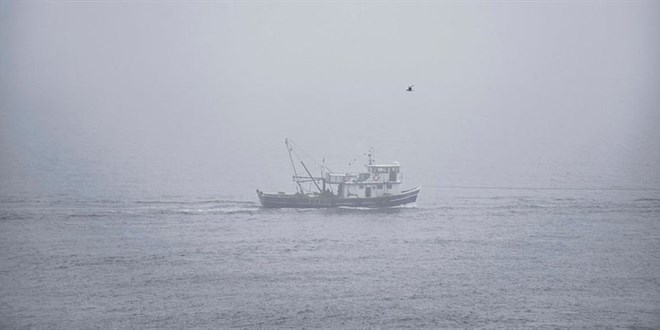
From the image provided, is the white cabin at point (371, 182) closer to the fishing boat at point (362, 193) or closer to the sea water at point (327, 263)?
the fishing boat at point (362, 193)

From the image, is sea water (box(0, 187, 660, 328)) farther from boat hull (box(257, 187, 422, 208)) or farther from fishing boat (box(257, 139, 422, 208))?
fishing boat (box(257, 139, 422, 208))

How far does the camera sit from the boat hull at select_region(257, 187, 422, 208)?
329 feet

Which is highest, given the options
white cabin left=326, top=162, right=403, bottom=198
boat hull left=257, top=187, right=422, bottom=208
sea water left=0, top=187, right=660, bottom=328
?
white cabin left=326, top=162, right=403, bottom=198

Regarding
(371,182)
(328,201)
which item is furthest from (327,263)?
(371,182)

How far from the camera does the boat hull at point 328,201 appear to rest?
100375 mm

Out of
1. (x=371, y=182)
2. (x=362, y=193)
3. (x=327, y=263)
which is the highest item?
(x=371, y=182)

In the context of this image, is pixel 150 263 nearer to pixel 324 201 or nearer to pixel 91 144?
pixel 324 201

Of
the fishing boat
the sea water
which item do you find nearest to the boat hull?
the fishing boat

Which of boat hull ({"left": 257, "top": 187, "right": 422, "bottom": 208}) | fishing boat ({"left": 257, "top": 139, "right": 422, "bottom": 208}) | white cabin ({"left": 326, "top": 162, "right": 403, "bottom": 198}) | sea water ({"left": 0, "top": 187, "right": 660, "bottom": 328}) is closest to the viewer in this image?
sea water ({"left": 0, "top": 187, "right": 660, "bottom": 328})

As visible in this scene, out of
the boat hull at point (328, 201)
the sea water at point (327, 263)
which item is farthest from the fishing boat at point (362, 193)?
the sea water at point (327, 263)

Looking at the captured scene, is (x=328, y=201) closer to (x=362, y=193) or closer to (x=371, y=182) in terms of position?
(x=362, y=193)

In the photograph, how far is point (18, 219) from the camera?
8856 cm

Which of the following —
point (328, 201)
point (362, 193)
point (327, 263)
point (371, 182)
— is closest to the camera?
point (327, 263)

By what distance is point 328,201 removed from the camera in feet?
336
